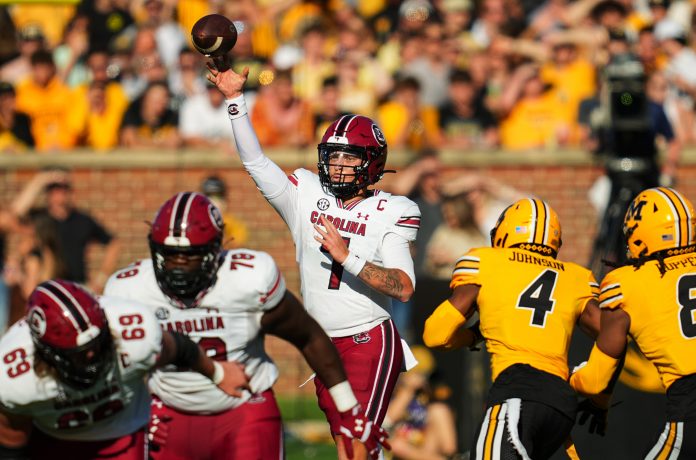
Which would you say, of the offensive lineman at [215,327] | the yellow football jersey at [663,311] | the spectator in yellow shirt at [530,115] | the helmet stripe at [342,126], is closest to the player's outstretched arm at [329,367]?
the offensive lineman at [215,327]

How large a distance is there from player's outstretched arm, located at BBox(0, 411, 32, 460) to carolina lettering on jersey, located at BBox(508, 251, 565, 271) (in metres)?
2.58

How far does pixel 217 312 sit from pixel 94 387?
0.94m

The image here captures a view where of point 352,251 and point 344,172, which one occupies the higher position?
point 344,172

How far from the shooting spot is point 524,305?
21.7 ft

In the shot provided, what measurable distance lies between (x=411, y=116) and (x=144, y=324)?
8.08 m

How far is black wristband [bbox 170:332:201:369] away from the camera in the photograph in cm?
603

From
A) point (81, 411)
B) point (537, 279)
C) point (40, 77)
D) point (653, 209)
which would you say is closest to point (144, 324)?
point (81, 411)

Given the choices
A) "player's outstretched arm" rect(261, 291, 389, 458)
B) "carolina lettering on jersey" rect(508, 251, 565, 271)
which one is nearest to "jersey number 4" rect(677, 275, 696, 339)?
"carolina lettering on jersey" rect(508, 251, 565, 271)

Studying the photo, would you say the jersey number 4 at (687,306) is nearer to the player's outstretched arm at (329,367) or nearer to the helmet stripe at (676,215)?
the helmet stripe at (676,215)

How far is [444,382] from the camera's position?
38.0 ft

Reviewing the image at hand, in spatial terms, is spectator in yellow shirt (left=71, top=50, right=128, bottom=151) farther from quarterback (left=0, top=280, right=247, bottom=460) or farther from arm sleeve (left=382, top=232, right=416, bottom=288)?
quarterback (left=0, top=280, right=247, bottom=460)

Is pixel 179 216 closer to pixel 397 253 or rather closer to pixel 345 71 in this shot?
pixel 397 253

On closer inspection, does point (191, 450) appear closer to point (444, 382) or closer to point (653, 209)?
point (653, 209)

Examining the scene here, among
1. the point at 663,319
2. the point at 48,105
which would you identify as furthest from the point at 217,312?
the point at 48,105
